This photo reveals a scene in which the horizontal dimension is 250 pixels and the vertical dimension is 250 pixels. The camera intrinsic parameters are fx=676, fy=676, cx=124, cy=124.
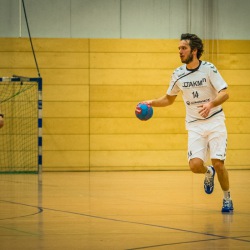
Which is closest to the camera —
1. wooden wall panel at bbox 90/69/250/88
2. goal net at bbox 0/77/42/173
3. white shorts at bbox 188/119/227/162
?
white shorts at bbox 188/119/227/162

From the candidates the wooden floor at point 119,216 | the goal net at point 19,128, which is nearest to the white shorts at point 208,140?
the wooden floor at point 119,216

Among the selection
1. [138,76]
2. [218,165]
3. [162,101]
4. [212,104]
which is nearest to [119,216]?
[218,165]

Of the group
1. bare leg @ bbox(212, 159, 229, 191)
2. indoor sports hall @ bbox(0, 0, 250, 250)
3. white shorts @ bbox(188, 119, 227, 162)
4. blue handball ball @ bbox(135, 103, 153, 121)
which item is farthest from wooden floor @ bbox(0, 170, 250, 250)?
indoor sports hall @ bbox(0, 0, 250, 250)

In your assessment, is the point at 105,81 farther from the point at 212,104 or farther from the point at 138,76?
the point at 212,104

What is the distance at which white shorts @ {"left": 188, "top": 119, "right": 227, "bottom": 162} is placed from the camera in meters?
8.04

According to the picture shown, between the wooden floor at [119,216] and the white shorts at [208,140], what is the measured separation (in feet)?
2.23

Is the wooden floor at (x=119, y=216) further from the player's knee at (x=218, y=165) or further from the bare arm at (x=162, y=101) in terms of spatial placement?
the bare arm at (x=162, y=101)

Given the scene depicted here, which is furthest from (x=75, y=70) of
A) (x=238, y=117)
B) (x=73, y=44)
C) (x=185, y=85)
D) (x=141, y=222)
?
(x=141, y=222)

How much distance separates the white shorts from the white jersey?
0.11m

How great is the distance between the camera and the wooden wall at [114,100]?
644 inches

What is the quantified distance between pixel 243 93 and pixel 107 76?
3.44m

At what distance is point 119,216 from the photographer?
24.4ft

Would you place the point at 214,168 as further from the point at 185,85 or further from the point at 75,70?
the point at 75,70

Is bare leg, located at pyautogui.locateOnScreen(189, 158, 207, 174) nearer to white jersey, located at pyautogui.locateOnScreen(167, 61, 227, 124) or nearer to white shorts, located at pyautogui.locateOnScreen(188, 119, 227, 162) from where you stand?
white shorts, located at pyautogui.locateOnScreen(188, 119, 227, 162)
